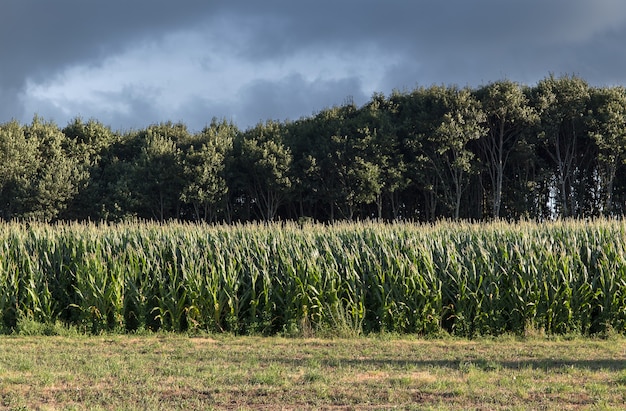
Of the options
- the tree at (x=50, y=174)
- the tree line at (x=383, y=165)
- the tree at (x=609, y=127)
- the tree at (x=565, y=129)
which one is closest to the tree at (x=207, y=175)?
the tree line at (x=383, y=165)

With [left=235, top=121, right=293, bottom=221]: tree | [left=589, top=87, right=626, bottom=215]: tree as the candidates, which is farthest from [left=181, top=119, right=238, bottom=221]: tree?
[left=589, top=87, right=626, bottom=215]: tree

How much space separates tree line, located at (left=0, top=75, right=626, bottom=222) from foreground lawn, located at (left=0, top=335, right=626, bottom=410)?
25727 mm

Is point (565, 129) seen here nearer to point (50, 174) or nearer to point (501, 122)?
point (501, 122)

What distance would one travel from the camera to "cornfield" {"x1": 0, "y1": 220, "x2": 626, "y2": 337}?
13320mm

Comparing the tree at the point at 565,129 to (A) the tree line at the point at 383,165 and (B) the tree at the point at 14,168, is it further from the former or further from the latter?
(B) the tree at the point at 14,168

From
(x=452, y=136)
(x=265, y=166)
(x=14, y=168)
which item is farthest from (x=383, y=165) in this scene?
(x=14, y=168)

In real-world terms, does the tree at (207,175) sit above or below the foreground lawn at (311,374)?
above

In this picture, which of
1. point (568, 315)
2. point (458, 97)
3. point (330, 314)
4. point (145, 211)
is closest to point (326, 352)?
point (330, 314)

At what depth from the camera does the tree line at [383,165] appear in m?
37.2

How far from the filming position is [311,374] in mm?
8688

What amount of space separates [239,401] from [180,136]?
41.4 meters

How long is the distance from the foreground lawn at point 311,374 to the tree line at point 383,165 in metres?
25.7

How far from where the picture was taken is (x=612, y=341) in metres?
12.7

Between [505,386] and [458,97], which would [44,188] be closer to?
[458,97]
